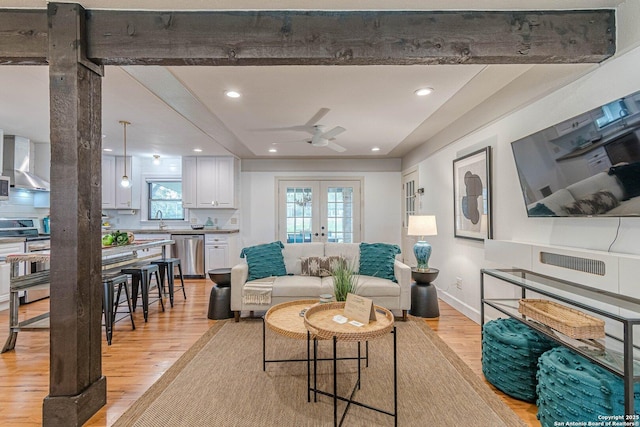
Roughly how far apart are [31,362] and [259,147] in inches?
154

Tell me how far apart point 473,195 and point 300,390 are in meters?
2.70

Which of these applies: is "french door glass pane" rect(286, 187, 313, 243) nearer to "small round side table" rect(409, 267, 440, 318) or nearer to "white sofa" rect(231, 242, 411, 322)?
"white sofa" rect(231, 242, 411, 322)

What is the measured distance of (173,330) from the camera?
3.27 metres

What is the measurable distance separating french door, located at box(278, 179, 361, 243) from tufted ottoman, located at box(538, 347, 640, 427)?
4769 mm

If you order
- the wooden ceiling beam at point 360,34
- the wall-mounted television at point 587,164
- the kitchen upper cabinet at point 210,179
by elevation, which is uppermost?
the wooden ceiling beam at point 360,34

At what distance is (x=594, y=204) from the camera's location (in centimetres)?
192

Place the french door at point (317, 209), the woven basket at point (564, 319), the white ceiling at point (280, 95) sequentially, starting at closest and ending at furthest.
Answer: the woven basket at point (564, 319), the white ceiling at point (280, 95), the french door at point (317, 209)

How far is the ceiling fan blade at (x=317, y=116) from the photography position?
3.47 meters

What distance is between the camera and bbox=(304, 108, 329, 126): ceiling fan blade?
3472mm

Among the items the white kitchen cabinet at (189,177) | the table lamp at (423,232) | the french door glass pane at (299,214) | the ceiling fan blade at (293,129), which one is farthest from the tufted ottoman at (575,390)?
the white kitchen cabinet at (189,177)

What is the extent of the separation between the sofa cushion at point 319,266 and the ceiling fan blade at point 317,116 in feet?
5.66

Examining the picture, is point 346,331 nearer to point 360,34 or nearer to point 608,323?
point 608,323

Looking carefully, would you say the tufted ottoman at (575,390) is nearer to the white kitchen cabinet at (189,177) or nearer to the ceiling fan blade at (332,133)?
the ceiling fan blade at (332,133)

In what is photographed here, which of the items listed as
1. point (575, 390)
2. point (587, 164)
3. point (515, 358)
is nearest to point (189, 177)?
point (515, 358)
